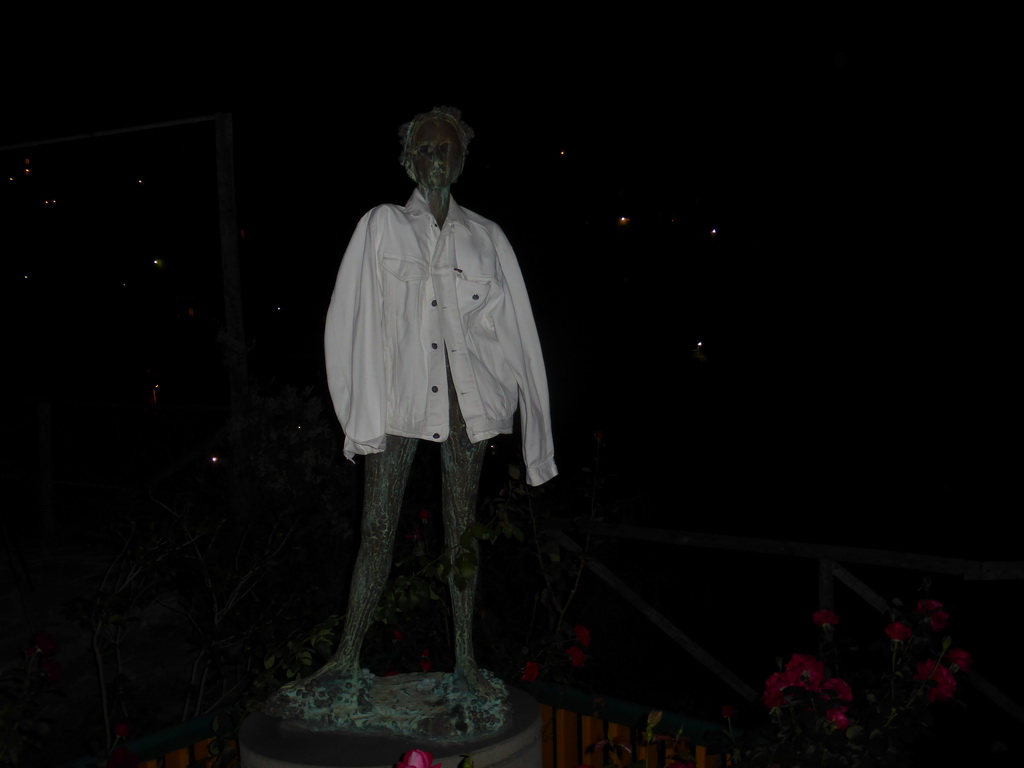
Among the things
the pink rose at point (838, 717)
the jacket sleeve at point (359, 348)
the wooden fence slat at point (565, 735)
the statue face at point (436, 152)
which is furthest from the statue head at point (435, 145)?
the wooden fence slat at point (565, 735)

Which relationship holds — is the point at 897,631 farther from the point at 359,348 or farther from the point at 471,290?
the point at 359,348

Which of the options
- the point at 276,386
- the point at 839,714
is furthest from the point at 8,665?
the point at 276,386

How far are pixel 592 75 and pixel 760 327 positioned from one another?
2563 millimetres

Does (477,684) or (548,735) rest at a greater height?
(477,684)

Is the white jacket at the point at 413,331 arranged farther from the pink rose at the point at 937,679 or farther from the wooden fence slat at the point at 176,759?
the pink rose at the point at 937,679

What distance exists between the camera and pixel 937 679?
2.65 meters

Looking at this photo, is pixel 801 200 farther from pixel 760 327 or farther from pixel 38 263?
pixel 38 263

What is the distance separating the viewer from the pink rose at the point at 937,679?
263 centimetres

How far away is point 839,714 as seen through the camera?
2.55 metres

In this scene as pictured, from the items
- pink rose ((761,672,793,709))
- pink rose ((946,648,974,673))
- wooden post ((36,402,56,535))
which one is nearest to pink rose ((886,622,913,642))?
pink rose ((946,648,974,673))

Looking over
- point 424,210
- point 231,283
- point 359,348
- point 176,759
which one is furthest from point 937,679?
point 231,283

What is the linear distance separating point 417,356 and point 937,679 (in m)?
1.65

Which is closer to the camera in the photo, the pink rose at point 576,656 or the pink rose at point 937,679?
the pink rose at point 937,679

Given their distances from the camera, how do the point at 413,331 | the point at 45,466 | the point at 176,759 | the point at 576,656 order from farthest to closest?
the point at 45,466 < the point at 576,656 < the point at 176,759 < the point at 413,331
